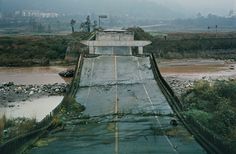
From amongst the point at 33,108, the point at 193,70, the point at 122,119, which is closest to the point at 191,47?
the point at 193,70

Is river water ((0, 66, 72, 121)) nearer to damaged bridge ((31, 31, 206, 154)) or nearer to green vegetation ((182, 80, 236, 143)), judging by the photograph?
damaged bridge ((31, 31, 206, 154))

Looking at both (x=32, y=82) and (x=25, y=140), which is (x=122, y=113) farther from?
(x=32, y=82)

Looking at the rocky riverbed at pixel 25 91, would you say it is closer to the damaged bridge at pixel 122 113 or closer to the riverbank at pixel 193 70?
the damaged bridge at pixel 122 113

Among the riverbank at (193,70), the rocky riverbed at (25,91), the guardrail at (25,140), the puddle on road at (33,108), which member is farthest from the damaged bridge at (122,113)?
the riverbank at (193,70)

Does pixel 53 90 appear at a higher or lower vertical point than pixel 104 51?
lower

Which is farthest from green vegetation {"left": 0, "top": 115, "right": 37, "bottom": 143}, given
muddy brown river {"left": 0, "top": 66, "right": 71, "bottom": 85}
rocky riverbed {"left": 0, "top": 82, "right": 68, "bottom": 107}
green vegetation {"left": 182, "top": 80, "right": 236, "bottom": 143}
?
muddy brown river {"left": 0, "top": 66, "right": 71, "bottom": 85}

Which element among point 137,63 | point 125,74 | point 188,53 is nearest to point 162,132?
point 125,74

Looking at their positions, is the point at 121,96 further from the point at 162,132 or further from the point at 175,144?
the point at 175,144
